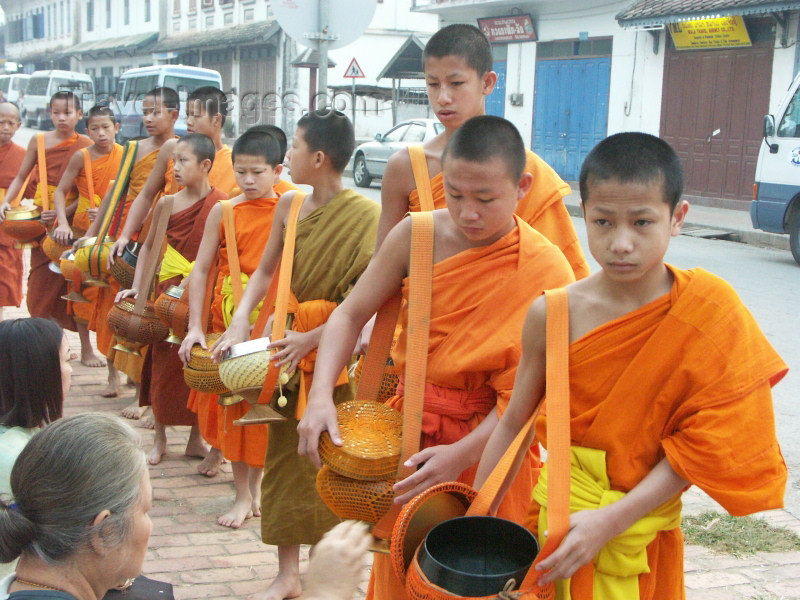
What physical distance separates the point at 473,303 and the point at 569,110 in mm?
20855

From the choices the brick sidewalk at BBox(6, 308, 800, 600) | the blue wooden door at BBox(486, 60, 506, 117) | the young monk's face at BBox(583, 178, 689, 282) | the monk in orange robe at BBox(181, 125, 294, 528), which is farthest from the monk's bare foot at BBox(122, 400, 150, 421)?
the blue wooden door at BBox(486, 60, 506, 117)

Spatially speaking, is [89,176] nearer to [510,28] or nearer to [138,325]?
[138,325]

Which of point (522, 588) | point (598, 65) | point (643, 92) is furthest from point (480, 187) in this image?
point (598, 65)

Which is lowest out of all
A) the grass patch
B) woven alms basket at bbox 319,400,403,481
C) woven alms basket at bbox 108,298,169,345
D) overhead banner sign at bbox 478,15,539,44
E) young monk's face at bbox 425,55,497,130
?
the grass patch

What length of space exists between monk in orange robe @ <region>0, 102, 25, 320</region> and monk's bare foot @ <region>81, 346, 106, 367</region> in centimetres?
101

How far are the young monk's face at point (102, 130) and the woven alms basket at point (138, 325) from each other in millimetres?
2359

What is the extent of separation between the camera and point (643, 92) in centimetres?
2058

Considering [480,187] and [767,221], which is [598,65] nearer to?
[767,221]

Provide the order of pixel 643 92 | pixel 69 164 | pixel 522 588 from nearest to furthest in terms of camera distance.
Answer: pixel 522 588
pixel 69 164
pixel 643 92

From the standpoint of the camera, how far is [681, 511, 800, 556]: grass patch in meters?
4.14

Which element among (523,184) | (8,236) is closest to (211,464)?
(523,184)

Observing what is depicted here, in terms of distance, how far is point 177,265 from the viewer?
17.9ft

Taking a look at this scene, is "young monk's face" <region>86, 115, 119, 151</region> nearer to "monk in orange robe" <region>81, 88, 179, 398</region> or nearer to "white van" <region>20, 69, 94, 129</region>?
"monk in orange robe" <region>81, 88, 179, 398</region>

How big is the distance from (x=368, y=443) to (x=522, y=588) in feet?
2.32
